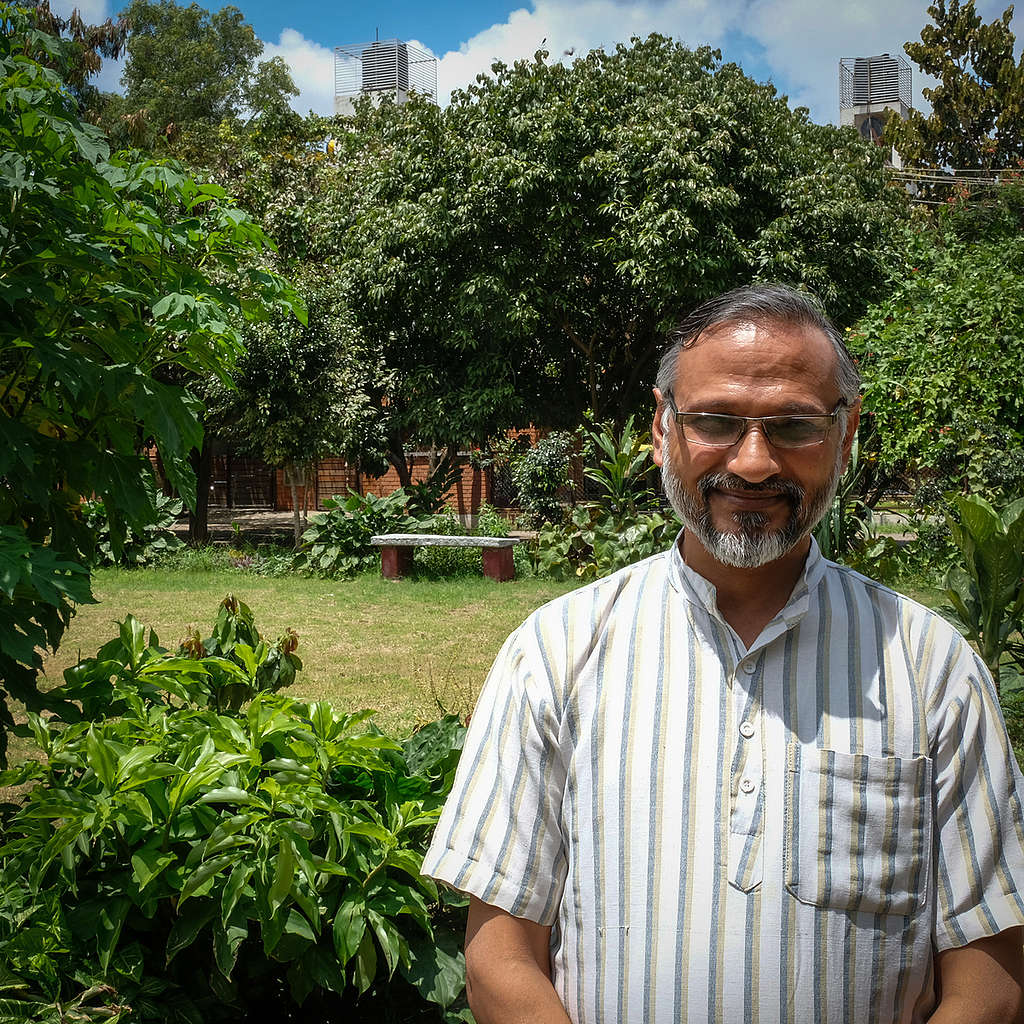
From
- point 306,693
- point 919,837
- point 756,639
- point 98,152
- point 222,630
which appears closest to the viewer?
point 919,837

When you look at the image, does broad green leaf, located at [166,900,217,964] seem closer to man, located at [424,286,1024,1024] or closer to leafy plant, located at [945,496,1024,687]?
man, located at [424,286,1024,1024]

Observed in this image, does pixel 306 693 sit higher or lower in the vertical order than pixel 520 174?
lower

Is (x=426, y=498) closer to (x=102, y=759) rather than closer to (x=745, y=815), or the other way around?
(x=102, y=759)

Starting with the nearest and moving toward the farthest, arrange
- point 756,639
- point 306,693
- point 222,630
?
point 756,639
point 222,630
point 306,693

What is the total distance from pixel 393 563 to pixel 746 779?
1098 cm

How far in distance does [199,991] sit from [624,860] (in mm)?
1348

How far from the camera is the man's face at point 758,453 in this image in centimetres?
157

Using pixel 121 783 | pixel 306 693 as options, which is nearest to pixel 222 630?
pixel 121 783

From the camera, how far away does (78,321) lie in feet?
9.55

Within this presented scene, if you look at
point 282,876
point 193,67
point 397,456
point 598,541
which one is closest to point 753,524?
point 282,876

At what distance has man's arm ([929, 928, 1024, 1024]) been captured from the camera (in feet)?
4.63

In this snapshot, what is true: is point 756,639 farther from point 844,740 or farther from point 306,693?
point 306,693

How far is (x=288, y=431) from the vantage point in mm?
14555

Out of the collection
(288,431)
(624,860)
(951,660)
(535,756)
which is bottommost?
(624,860)
